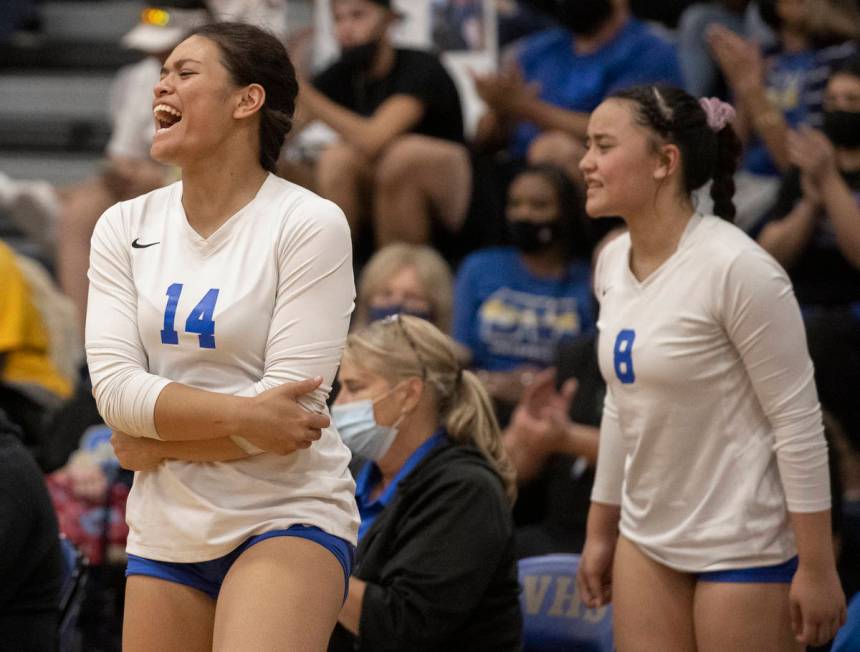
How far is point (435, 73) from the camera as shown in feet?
18.3

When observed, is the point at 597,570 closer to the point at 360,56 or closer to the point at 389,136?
the point at 389,136

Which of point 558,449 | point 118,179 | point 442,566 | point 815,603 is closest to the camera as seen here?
point 815,603

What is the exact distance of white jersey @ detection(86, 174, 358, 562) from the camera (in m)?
2.24

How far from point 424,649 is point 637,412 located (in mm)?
770

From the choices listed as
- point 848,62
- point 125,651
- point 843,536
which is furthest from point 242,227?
point 848,62

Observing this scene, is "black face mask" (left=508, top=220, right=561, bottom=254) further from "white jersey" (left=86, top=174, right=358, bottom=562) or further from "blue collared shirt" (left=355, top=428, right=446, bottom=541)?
"white jersey" (left=86, top=174, right=358, bottom=562)

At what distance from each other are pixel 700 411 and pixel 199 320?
1.02 m

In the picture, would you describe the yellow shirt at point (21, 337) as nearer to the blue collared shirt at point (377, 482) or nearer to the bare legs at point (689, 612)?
the blue collared shirt at point (377, 482)

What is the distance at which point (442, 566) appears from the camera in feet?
10.0

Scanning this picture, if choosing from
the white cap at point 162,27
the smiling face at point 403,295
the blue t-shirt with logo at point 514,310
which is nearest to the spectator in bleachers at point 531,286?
the blue t-shirt with logo at point 514,310

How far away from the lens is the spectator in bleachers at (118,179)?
19.4 ft

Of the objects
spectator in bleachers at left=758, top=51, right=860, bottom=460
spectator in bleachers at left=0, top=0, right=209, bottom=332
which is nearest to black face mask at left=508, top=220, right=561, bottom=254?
spectator in bleachers at left=758, top=51, right=860, bottom=460

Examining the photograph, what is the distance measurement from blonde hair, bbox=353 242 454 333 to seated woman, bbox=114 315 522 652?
1594 mm

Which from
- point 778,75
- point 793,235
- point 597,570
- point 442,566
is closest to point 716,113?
point 597,570
